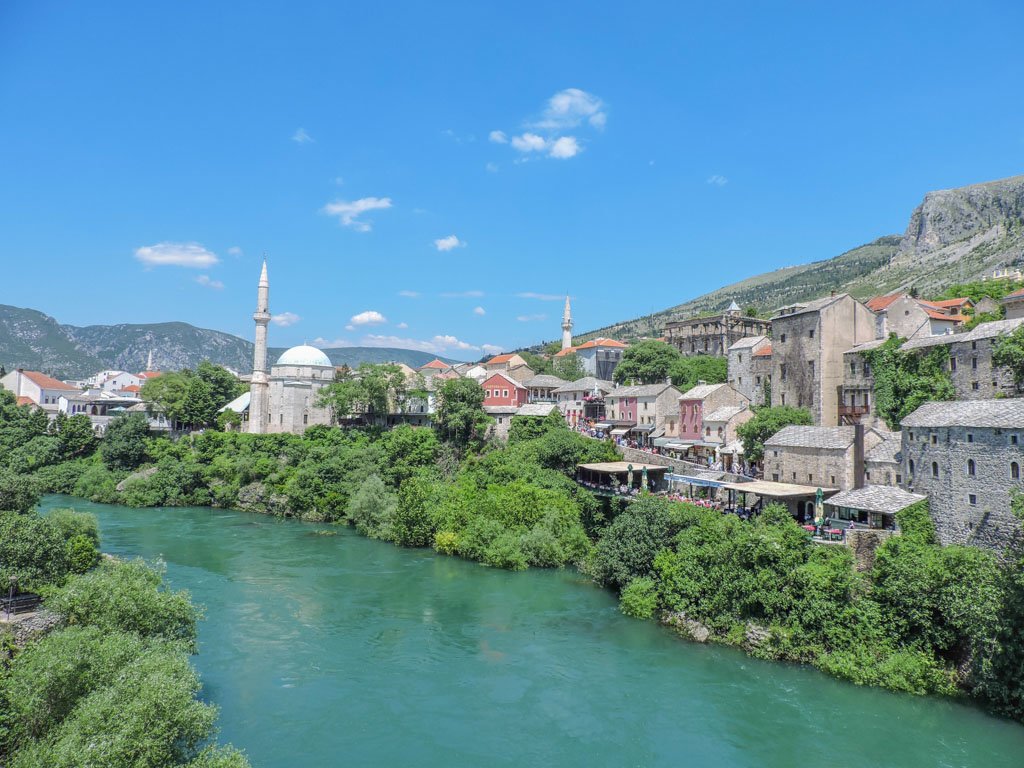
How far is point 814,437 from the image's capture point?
32312mm

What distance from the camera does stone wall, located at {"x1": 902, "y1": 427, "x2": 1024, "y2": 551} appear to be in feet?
73.8

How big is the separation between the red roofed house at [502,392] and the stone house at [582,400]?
13.2 ft

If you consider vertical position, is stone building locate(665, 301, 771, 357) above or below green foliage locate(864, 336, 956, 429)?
above

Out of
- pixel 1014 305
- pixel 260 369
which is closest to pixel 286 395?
pixel 260 369

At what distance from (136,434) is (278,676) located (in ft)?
165

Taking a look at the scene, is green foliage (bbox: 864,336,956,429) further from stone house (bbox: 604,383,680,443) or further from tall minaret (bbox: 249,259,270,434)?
tall minaret (bbox: 249,259,270,434)

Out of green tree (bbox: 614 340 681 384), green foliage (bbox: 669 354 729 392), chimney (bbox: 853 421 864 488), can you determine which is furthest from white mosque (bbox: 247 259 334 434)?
chimney (bbox: 853 421 864 488)

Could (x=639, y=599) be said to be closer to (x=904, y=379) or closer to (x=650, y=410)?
(x=904, y=379)

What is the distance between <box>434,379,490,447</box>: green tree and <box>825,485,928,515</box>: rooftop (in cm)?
3203

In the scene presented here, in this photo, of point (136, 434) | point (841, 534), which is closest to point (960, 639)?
point (841, 534)

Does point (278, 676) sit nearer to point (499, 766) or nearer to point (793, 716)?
point (499, 766)

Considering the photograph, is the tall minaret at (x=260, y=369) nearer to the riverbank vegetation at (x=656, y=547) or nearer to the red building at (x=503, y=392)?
the riverbank vegetation at (x=656, y=547)

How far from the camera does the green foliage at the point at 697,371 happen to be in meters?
55.9

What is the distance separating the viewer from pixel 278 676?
21094 millimetres
